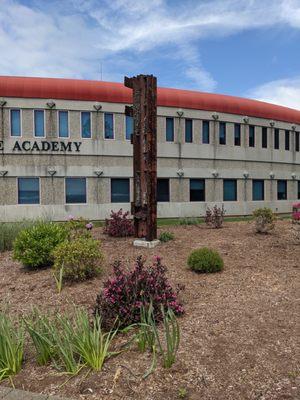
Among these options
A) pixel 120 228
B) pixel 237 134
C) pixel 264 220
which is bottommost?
pixel 120 228

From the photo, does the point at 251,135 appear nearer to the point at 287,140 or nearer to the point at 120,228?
the point at 287,140

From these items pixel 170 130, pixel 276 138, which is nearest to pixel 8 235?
pixel 170 130

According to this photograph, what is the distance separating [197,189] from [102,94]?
803 centimetres

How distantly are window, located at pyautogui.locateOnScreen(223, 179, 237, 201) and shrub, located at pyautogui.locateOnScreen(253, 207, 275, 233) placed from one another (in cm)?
1488

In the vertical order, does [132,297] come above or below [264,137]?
below

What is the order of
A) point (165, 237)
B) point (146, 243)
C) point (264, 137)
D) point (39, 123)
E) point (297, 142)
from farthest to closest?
point (297, 142) < point (264, 137) < point (39, 123) < point (165, 237) < point (146, 243)

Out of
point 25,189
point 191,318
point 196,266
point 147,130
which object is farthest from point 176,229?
point 25,189

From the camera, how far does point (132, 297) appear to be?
509 cm

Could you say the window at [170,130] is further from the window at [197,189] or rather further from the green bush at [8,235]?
the green bush at [8,235]

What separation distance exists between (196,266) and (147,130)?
172 inches

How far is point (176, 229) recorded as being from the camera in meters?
12.5

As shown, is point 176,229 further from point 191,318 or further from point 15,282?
point 191,318

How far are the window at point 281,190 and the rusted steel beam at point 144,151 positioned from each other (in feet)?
67.8

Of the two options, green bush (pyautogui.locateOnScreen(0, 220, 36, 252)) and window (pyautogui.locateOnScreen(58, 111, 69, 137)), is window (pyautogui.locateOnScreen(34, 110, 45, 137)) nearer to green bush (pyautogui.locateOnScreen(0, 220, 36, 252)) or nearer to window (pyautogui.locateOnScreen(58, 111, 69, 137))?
window (pyautogui.locateOnScreen(58, 111, 69, 137))
